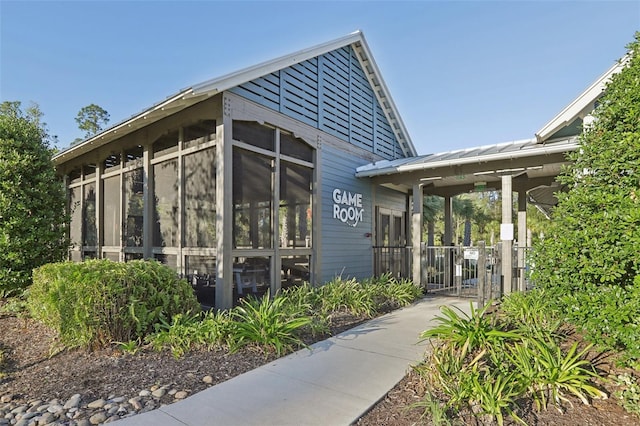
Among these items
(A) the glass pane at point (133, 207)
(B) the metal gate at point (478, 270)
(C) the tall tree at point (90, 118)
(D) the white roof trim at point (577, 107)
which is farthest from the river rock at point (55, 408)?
(C) the tall tree at point (90, 118)

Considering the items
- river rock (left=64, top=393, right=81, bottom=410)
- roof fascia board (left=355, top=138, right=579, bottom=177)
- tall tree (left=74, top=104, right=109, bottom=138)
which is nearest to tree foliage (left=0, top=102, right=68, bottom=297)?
river rock (left=64, top=393, right=81, bottom=410)

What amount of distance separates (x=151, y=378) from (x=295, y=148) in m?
5.08

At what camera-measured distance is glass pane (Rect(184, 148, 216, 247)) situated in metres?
5.88

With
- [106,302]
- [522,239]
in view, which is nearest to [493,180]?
[522,239]

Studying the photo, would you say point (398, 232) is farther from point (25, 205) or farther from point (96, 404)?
point (25, 205)

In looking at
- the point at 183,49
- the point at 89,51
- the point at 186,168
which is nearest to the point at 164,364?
the point at 186,168

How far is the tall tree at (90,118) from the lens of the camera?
92.7 feet

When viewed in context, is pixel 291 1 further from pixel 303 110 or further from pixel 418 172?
pixel 418 172

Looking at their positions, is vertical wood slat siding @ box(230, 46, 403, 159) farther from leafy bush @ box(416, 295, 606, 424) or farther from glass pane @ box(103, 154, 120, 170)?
leafy bush @ box(416, 295, 606, 424)

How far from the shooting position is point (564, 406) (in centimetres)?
276

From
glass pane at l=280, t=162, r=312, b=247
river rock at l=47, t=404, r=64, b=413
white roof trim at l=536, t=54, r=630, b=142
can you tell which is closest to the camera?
river rock at l=47, t=404, r=64, b=413

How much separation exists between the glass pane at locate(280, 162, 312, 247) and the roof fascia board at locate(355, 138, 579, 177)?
6.34 ft

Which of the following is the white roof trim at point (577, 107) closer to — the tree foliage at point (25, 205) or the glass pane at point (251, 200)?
the glass pane at point (251, 200)

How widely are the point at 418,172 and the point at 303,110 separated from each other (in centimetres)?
315
